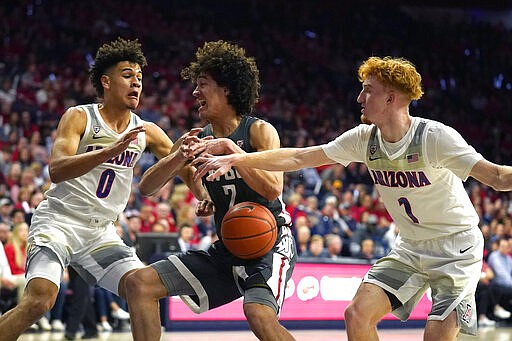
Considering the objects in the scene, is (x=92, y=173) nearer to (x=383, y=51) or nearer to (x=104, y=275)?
(x=104, y=275)

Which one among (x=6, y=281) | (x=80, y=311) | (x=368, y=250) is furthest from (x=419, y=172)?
(x=368, y=250)

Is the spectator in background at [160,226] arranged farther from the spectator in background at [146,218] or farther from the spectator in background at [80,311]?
the spectator in background at [80,311]

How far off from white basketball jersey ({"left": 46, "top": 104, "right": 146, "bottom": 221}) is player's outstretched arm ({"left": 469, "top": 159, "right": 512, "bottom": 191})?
7.88 feet

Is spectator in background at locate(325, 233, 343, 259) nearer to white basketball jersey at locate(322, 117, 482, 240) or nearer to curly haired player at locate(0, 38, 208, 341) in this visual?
curly haired player at locate(0, 38, 208, 341)

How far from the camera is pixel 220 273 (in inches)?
197

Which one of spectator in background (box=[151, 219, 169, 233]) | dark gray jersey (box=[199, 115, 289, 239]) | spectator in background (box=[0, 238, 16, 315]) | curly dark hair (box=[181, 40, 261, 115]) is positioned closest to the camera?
dark gray jersey (box=[199, 115, 289, 239])

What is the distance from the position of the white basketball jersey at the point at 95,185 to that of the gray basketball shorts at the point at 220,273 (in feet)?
2.58

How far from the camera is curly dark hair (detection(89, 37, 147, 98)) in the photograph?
5.79 meters

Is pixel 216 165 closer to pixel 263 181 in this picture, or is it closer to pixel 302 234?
pixel 263 181

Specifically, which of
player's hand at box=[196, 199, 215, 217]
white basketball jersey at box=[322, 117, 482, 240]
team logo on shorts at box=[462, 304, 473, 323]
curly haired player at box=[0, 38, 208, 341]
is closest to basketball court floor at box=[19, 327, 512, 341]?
curly haired player at box=[0, 38, 208, 341]

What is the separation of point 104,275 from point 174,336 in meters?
4.11

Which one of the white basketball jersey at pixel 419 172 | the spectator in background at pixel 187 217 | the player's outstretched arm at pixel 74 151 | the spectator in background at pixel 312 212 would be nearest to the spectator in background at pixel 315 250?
the spectator in background at pixel 312 212

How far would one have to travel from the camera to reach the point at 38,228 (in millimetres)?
5465

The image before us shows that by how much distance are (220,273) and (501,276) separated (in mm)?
8485
